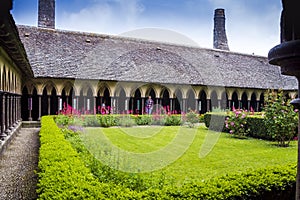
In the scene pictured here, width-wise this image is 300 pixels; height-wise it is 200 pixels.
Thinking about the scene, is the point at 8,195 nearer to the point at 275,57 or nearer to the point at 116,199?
the point at 116,199

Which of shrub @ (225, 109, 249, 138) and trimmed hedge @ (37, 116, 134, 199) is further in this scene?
shrub @ (225, 109, 249, 138)

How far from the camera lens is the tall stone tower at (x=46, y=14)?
2422 cm

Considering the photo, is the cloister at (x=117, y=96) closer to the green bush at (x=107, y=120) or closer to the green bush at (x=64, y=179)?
the green bush at (x=107, y=120)

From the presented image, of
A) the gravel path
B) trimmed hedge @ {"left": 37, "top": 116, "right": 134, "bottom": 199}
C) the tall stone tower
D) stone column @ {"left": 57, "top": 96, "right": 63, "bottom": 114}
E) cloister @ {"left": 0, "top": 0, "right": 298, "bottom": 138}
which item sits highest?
the tall stone tower

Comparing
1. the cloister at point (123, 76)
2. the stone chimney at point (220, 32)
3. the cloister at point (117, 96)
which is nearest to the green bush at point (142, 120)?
the cloister at point (117, 96)

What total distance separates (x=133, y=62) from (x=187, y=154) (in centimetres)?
1410

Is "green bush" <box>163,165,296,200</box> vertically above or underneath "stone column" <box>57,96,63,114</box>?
underneath

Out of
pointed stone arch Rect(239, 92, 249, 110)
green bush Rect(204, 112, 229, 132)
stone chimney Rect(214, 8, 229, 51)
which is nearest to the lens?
green bush Rect(204, 112, 229, 132)

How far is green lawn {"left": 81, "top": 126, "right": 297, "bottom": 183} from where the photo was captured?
7.04 meters

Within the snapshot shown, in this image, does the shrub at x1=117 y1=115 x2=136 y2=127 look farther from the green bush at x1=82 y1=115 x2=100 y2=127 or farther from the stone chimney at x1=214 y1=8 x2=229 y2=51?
the stone chimney at x1=214 y1=8 x2=229 y2=51

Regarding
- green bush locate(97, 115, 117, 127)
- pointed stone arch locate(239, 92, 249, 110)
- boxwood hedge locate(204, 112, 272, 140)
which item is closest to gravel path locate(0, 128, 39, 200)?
green bush locate(97, 115, 117, 127)

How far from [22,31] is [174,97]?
460 inches

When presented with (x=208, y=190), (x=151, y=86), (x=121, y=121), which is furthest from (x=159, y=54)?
(x=208, y=190)

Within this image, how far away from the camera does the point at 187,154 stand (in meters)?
9.77
